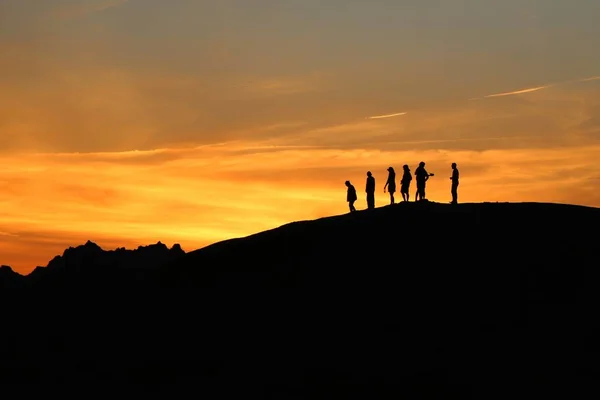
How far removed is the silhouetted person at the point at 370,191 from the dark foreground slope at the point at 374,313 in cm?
85

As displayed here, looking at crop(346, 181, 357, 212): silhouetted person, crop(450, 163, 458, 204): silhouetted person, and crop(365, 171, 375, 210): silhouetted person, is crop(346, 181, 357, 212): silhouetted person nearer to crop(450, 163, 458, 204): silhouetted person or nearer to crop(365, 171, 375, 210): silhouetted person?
crop(365, 171, 375, 210): silhouetted person

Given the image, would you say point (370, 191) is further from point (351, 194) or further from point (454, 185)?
point (454, 185)

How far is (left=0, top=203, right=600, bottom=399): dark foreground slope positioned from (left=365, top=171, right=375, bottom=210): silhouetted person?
2.78 feet

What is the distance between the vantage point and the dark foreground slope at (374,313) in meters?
36.0

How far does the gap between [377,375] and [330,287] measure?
23.1 feet

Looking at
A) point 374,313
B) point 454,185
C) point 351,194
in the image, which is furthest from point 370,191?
point 374,313

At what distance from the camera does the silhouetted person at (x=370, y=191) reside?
47750 mm

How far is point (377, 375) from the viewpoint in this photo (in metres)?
36.4

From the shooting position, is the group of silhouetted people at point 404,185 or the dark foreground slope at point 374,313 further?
the group of silhouetted people at point 404,185

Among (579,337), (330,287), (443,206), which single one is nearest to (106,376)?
(330,287)

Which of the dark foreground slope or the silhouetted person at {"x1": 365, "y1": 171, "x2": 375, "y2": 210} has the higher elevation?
the silhouetted person at {"x1": 365, "y1": 171, "x2": 375, "y2": 210}

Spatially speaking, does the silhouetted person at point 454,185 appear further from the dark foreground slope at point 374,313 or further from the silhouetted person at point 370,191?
the silhouetted person at point 370,191

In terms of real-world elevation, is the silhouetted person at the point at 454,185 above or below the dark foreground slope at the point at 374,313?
above

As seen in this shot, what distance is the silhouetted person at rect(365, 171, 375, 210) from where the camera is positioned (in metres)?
47.8
